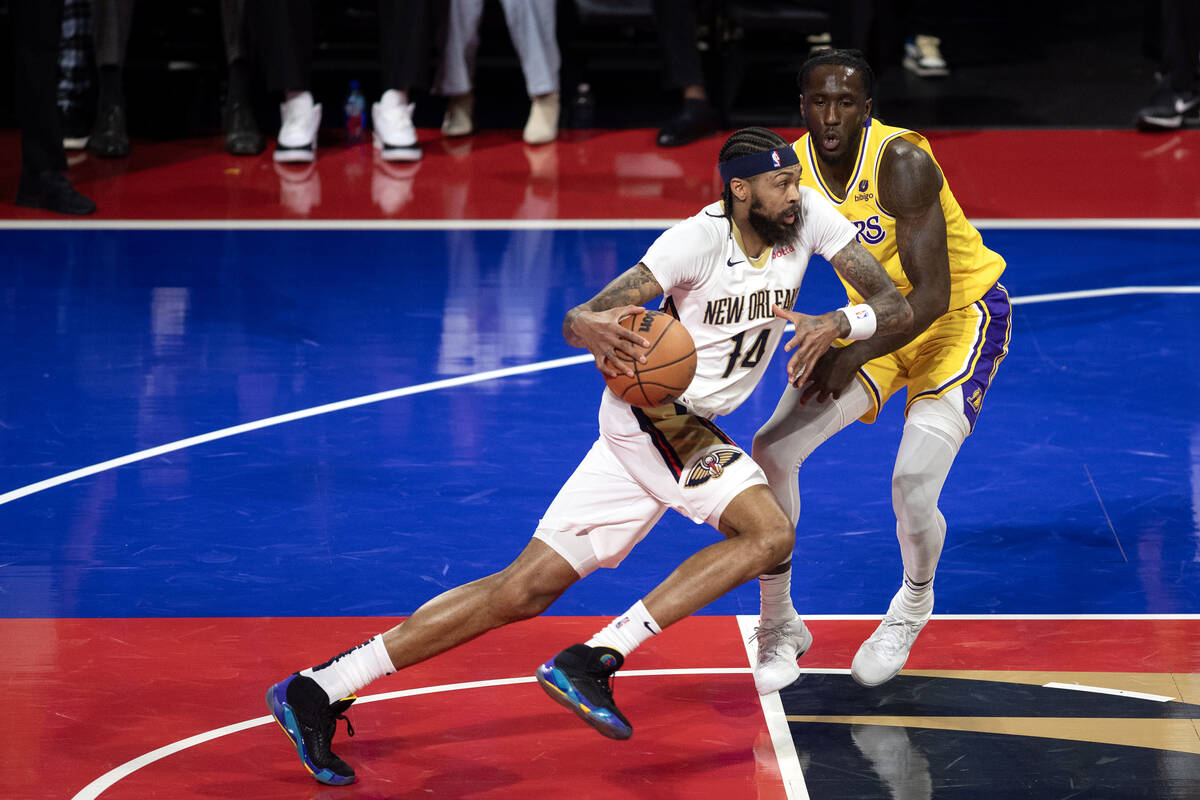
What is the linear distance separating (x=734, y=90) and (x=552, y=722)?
9.55m

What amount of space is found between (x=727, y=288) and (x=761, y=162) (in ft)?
1.25

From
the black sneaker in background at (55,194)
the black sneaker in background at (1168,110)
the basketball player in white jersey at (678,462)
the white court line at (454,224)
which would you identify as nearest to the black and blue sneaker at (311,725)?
the basketball player in white jersey at (678,462)

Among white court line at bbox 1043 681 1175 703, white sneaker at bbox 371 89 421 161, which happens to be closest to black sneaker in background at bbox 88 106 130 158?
white sneaker at bbox 371 89 421 161

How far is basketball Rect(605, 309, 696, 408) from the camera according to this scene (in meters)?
4.53

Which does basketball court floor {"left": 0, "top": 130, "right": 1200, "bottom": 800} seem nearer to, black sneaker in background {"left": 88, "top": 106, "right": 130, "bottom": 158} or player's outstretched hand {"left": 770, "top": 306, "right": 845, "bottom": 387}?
black sneaker in background {"left": 88, "top": 106, "right": 130, "bottom": 158}

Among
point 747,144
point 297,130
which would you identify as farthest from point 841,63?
point 297,130

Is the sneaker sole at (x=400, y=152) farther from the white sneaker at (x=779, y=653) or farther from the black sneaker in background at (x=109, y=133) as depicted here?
the white sneaker at (x=779, y=653)


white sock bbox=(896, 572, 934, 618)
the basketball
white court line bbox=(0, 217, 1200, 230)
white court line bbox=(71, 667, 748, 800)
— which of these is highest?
the basketball

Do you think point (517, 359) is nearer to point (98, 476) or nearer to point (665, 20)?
point (98, 476)

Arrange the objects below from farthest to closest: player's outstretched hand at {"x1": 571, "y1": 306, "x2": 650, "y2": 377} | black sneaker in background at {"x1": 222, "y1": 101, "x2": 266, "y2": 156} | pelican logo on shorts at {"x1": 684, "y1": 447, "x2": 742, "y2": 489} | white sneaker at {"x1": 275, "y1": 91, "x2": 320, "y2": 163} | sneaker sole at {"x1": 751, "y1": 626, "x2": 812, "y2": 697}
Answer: black sneaker in background at {"x1": 222, "y1": 101, "x2": 266, "y2": 156} < white sneaker at {"x1": 275, "y1": 91, "x2": 320, "y2": 163} < sneaker sole at {"x1": 751, "y1": 626, "x2": 812, "y2": 697} < pelican logo on shorts at {"x1": 684, "y1": 447, "x2": 742, "y2": 489} < player's outstretched hand at {"x1": 571, "y1": 306, "x2": 650, "y2": 377}

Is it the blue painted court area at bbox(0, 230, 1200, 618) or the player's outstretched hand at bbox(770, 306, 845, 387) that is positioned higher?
the player's outstretched hand at bbox(770, 306, 845, 387)

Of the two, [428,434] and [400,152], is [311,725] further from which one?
[400,152]

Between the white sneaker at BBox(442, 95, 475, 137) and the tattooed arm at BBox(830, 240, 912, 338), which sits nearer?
the tattooed arm at BBox(830, 240, 912, 338)

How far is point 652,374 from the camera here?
4.55 metres
